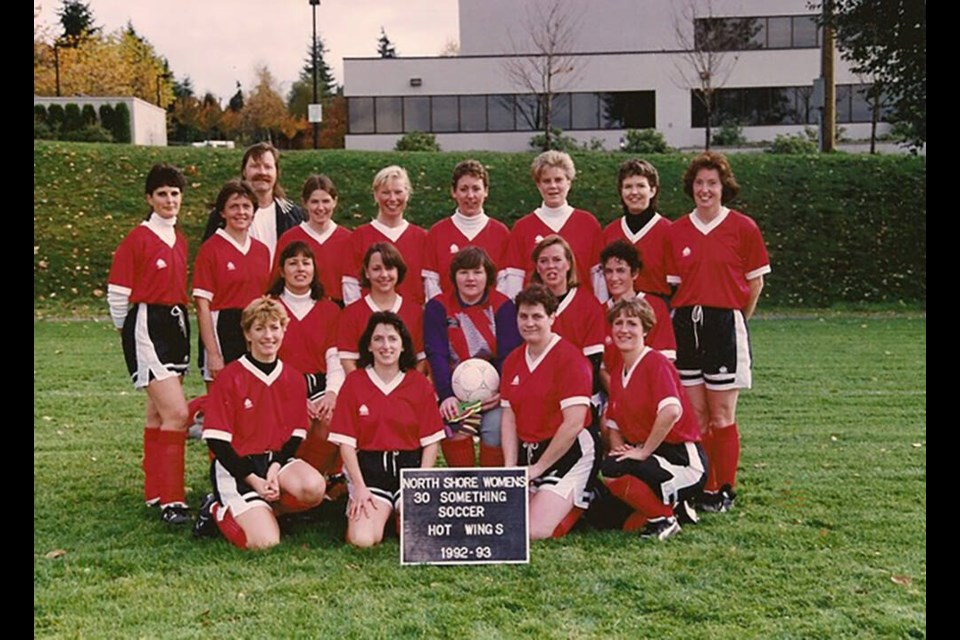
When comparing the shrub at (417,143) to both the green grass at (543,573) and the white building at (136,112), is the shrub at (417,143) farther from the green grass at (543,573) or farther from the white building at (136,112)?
the green grass at (543,573)

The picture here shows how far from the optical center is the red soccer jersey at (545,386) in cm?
480

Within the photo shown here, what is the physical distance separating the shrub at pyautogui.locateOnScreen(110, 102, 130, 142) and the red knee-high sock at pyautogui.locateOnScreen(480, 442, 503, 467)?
2362 centimetres

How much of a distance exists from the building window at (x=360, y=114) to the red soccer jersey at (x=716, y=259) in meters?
27.0

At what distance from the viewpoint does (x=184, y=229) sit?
1745cm

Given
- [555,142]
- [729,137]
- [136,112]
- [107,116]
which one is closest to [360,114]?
[555,142]

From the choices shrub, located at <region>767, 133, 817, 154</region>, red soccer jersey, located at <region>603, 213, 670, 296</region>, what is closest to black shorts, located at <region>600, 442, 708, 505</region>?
red soccer jersey, located at <region>603, 213, 670, 296</region>

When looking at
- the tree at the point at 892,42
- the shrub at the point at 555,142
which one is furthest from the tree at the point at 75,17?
the tree at the point at 892,42

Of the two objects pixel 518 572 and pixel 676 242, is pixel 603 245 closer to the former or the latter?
pixel 676 242

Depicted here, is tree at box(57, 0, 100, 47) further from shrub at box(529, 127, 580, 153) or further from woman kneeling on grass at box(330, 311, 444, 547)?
woman kneeling on grass at box(330, 311, 444, 547)

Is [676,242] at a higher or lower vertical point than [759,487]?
higher

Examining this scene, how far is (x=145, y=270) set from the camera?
5027 mm

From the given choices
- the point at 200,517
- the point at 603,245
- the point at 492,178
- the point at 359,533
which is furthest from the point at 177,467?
the point at 492,178

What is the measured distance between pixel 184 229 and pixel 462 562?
47.1 feet
